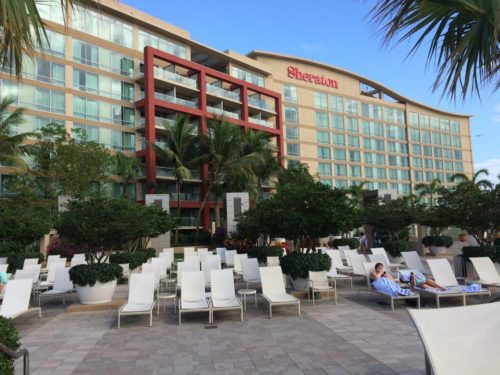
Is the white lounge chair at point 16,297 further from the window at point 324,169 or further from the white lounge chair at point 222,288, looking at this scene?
the window at point 324,169

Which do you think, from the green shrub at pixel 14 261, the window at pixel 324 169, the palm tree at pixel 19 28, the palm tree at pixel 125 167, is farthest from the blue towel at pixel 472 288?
the window at pixel 324 169

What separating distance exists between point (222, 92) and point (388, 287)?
3810cm

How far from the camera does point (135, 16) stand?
4022 centimetres

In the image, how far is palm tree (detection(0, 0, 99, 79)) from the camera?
2.45 m

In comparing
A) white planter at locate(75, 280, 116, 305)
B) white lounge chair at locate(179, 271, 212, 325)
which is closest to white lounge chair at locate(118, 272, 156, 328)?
white lounge chair at locate(179, 271, 212, 325)

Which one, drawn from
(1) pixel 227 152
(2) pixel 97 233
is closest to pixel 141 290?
(2) pixel 97 233

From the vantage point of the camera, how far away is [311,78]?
206 ft

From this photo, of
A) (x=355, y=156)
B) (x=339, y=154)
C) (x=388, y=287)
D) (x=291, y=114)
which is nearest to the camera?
(x=388, y=287)

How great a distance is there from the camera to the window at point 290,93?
58938 millimetres

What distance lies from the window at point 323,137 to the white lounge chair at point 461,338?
59.9m

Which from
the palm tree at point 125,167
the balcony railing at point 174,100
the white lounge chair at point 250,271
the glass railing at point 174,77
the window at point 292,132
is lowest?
the white lounge chair at point 250,271

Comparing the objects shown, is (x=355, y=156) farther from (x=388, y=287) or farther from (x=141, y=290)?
(x=141, y=290)

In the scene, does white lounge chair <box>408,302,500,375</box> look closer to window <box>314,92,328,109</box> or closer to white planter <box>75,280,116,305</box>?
white planter <box>75,280,116,305</box>

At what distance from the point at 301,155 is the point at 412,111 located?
1213 inches
